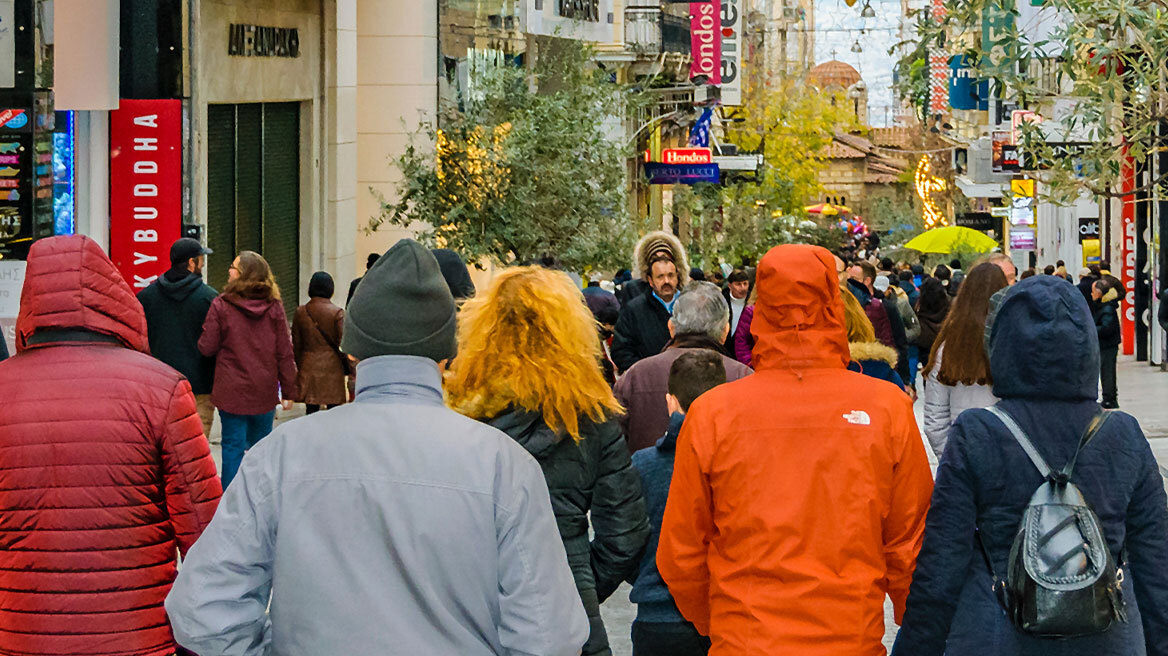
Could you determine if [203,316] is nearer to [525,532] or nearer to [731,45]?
[525,532]

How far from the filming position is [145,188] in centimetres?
1552

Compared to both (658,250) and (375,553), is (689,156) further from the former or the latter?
(375,553)

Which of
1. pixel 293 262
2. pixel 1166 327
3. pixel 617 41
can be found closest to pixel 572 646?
pixel 1166 327

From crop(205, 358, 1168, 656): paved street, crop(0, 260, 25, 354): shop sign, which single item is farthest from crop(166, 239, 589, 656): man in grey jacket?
crop(0, 260, 25, 354): shop sign

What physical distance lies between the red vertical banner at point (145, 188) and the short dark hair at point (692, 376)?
1005 centimetres

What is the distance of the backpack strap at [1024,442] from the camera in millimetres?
4512

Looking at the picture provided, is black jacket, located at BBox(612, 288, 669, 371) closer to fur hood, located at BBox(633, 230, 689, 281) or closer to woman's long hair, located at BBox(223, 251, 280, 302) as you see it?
fur hood, located at BBox(633, 230, 689, 281)

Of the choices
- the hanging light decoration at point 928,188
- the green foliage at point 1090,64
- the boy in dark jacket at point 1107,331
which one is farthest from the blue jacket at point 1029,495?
the hanging light decoration at point 928,188

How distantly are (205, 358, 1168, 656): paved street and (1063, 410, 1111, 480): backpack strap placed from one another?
4.18m

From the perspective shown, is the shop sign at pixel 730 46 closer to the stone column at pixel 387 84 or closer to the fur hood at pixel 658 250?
the stone column at pixel 387 84

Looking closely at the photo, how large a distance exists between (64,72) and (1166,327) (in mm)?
9566

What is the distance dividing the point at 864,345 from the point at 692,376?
508cm

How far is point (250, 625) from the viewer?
3561 mm

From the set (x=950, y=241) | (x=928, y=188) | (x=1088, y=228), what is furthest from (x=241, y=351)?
→ (x=928, y=188)
